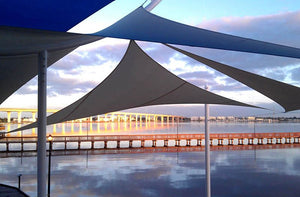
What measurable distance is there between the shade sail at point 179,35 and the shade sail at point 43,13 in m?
0.40

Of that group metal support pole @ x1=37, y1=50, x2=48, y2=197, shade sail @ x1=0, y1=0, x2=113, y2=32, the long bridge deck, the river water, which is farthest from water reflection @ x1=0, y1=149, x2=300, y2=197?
shade sail @ x1=0, y1=0, x2=113, y2=32

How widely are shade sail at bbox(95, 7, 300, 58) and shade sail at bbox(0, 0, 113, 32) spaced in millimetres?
399

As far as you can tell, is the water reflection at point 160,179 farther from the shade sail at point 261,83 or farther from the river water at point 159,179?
the shade sail at point 261,83

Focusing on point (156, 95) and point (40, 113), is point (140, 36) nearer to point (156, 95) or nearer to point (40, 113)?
point (40, 113)

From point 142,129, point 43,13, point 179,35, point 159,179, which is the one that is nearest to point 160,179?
point 159,179

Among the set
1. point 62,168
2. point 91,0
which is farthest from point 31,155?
point 91,0

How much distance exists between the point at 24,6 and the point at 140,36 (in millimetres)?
1178

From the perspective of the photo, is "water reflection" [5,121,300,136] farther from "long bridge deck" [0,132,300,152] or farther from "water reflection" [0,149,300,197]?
"water reflection" [0,149,300,197]

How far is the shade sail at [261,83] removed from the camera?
6.09 metres

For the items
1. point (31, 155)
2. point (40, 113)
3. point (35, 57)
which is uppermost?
point (35, 57)

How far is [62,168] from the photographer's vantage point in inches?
683

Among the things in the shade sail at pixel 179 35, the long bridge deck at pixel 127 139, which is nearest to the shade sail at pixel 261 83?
the shade sail at pixel 179 35

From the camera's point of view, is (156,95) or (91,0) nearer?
(91,0)

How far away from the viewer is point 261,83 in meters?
6.31
